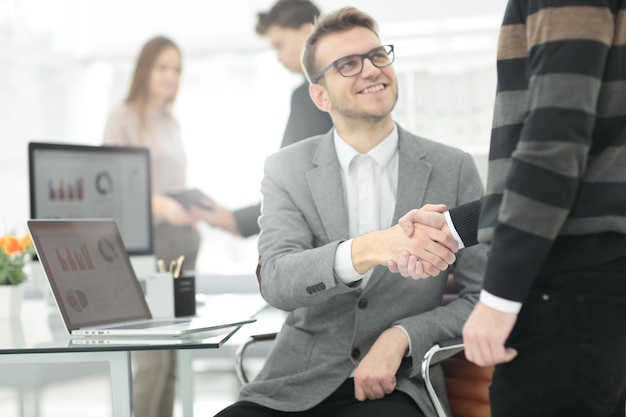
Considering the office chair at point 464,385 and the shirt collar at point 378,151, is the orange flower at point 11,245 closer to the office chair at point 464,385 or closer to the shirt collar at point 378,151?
the shirt collar at point 378,151

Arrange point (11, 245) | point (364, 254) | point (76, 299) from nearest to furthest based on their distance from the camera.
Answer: point (364, 254) → point (76, 299) → point (11, 245)

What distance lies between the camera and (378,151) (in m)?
2.16

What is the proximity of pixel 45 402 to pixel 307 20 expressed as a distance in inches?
107

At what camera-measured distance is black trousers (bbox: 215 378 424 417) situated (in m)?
1.82

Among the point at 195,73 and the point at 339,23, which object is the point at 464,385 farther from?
the point at 195,73

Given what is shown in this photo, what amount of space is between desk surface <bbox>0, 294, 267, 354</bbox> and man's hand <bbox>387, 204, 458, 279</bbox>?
421 mm

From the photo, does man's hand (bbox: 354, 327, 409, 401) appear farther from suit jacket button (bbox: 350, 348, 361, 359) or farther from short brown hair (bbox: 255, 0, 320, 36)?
short brown hair (bbox: 255, 0, 320, 36)

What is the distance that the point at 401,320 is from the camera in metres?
1.96

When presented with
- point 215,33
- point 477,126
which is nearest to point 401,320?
point 477,126

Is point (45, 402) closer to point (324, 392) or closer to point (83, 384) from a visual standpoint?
point (83, 384)

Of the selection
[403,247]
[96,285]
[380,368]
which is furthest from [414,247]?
[96,285]

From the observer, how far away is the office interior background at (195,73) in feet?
19.1

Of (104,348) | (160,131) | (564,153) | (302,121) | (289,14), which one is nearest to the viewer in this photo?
(564,153)

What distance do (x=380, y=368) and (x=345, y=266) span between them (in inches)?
10.1
